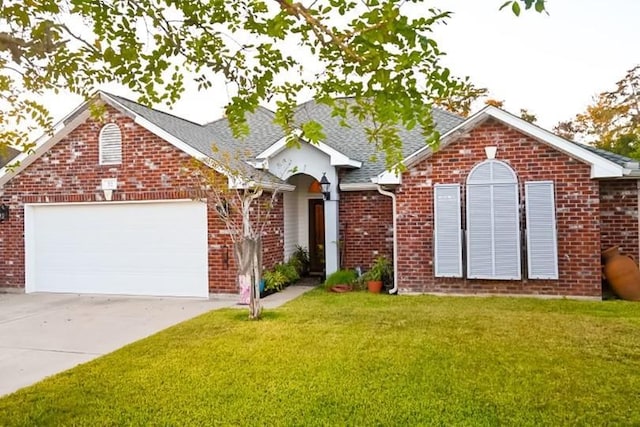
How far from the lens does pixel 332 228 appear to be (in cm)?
1198

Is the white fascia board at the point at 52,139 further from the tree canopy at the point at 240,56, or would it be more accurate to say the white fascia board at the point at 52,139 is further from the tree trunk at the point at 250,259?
the tree canopy at the point at 240,56

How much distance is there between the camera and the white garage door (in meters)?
11.2

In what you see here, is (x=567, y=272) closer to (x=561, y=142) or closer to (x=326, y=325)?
(x=561, y=142)

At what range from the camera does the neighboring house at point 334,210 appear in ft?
31.4

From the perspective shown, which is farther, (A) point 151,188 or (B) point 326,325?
(A) point 151,188

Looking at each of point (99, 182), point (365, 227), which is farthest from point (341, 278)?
point (99, 182)

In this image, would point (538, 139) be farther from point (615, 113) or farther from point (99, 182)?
point (615, 113)

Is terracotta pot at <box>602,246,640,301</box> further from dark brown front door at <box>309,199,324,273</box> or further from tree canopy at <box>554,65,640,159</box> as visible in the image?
tree canopy at <box>554,65,640,159</box>

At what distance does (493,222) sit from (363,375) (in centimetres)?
587

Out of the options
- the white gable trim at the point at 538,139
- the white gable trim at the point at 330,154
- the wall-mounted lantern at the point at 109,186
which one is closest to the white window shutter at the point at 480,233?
the white gable trim at the point at 538,139

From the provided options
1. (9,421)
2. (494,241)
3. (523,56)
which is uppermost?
(523,56)

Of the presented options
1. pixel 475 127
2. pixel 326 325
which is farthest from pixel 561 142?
pixel 326 325

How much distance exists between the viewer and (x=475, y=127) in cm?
1016

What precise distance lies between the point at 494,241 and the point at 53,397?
8.25 metres
